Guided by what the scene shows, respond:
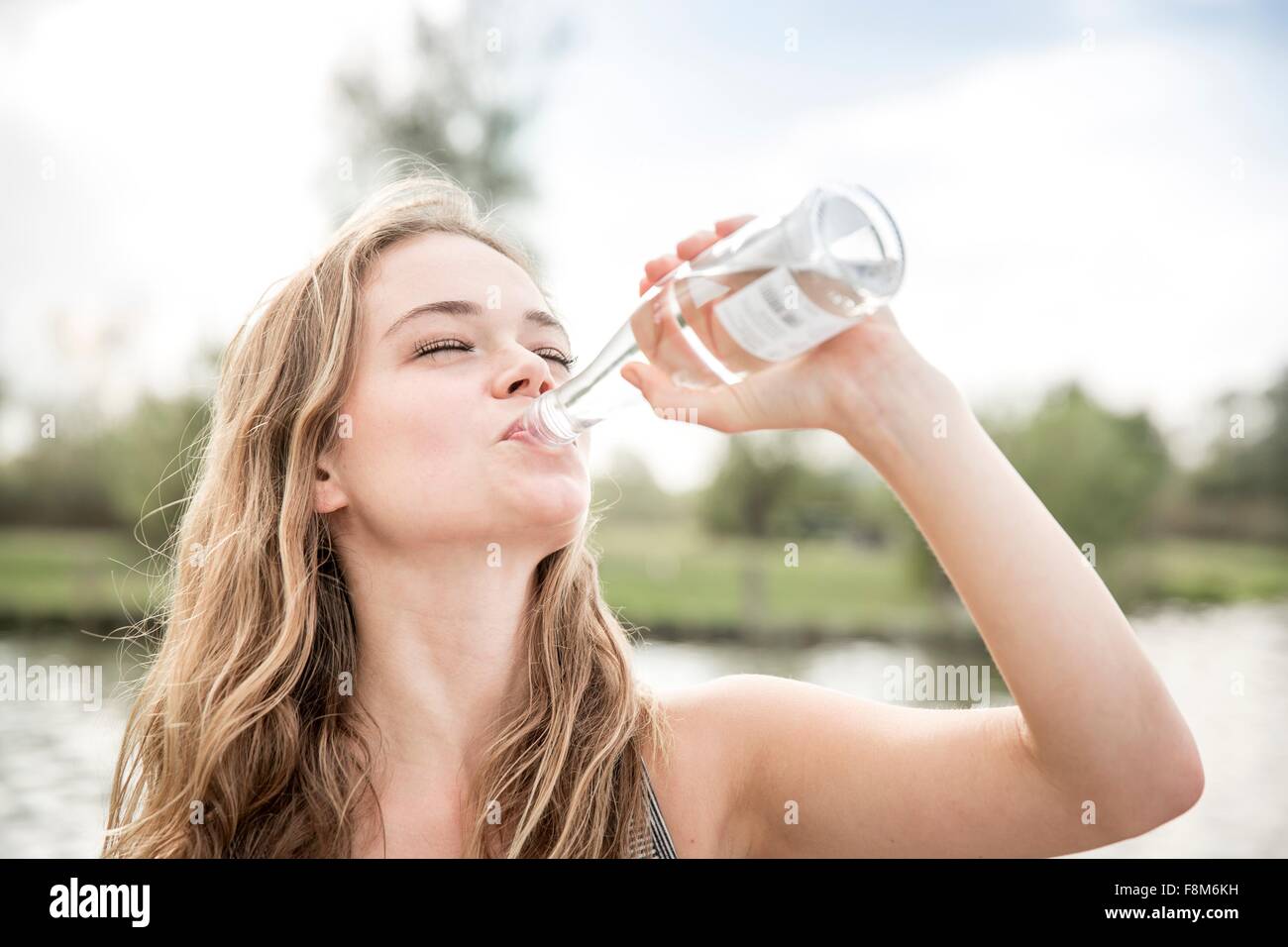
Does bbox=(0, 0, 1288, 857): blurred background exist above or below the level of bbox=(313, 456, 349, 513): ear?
above

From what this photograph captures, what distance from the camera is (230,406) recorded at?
5.74 feet

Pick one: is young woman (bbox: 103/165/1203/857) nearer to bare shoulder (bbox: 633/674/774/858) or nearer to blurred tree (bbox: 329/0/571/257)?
bare shoulder (bbox: 633/674/774/858)

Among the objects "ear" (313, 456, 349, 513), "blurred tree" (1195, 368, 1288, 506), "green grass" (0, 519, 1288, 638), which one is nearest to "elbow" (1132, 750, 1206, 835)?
"ear" (313, 456, 349, 513)

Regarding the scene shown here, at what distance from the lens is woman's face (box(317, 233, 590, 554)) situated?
1325mm

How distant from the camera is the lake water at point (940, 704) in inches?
306

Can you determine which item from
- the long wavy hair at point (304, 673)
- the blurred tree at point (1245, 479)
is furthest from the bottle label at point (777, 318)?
the blurred tree at point (1245, 479)

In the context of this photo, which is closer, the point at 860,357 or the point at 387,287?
the point at 860,357

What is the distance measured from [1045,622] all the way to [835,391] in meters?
0.31

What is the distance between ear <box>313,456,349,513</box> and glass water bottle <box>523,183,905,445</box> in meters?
0.62

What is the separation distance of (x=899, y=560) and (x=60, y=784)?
37.9 feet

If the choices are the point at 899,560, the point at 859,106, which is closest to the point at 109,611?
the point at 899,560

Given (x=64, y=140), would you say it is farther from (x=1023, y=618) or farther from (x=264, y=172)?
(x=1023, y=618)

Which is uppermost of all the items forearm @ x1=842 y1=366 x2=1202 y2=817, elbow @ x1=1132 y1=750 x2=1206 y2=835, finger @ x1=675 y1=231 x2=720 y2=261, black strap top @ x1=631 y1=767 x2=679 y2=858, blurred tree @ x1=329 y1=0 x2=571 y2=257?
blurred tree @ x1=329 y1=0 x2=571 y2=257
